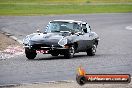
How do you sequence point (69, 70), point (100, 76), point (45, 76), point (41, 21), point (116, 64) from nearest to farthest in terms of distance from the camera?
1. point (100, 76)
2. point (45, 76)
3. point (69, 70)
4. point (116, 64)
5. point (41, 21)

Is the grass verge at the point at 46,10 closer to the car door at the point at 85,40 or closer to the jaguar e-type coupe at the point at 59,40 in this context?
the car door at the point at 85,40

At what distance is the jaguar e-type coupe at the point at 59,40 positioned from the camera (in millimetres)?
19938

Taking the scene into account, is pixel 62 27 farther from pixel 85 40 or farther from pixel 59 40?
pixel 59 40

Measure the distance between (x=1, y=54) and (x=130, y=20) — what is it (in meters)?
30.0

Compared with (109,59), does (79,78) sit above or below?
above

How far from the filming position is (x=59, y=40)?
20016 millimetres

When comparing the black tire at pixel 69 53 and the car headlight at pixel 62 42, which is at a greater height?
the car headlight at pixel 62 42

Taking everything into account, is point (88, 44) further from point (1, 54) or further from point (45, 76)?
point (45, 76)

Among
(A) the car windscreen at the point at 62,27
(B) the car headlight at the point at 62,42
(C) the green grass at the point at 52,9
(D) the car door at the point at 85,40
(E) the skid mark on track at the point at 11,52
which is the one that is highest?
(A) the car windscreen at the point at 62,27

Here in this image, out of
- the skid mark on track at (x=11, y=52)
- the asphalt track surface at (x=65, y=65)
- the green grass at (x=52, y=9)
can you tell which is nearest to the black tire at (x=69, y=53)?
the asphalt track surface at (x=65, y=65)

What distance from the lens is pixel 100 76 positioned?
9.95 m

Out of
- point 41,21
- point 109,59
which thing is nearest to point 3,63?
point 109,59

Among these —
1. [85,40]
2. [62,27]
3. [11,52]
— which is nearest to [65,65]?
[62,27]

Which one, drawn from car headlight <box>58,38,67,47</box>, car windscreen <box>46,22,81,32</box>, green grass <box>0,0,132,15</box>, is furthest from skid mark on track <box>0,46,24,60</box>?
green grass <box>0,0,132,15</box>
